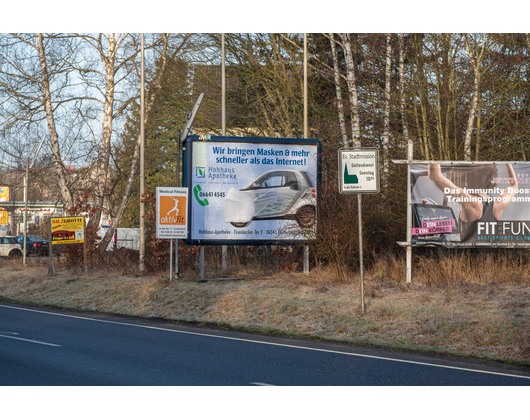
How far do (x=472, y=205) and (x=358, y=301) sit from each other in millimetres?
4324

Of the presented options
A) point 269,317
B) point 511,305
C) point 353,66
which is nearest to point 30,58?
point 353,66

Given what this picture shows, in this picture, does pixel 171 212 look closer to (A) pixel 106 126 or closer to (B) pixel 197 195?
(B) pixel 197 195

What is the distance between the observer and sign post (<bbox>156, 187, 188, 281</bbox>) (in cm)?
1680

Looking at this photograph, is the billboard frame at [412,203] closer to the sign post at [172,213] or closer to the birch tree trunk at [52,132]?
the sign post at [172,213]

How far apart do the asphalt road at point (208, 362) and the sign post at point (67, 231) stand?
1070 cm

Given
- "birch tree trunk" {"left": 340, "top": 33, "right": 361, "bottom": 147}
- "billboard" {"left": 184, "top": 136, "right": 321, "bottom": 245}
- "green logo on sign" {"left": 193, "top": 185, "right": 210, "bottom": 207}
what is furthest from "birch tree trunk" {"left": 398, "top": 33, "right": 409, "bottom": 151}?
"green logo on sign" {"left": 193, "top": 185, "right": 210, "bottom": 207}

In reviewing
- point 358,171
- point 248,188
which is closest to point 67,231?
point 248,188

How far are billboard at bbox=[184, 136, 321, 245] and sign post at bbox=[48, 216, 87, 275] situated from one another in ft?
22.2

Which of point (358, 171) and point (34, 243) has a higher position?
point (358, 171)

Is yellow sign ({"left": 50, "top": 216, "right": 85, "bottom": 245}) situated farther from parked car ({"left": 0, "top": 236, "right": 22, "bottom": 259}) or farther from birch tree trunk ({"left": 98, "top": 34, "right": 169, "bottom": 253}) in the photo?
parked car ({"left": 0, "top": 236, "right": 22, "bottom": 259})

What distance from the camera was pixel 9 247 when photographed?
41688 mm

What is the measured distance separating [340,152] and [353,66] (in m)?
8.91

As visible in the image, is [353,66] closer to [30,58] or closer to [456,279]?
[456,279]

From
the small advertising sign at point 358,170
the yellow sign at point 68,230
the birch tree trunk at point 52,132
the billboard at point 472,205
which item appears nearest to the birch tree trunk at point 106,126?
the birch tree trunk at point 52,132
